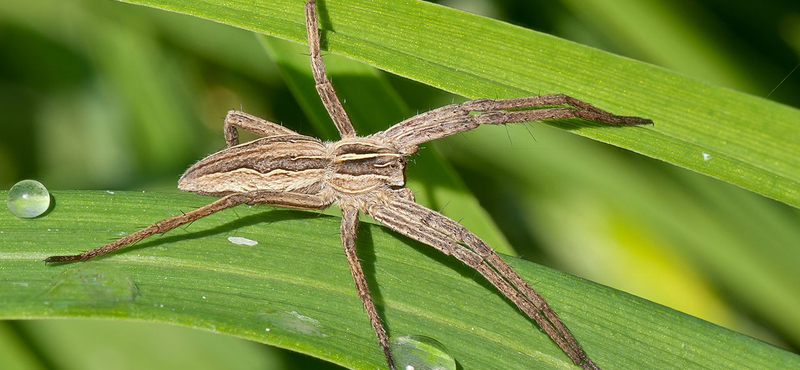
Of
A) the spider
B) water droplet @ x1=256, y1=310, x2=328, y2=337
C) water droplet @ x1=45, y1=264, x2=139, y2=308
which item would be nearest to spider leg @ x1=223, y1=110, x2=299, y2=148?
the spider

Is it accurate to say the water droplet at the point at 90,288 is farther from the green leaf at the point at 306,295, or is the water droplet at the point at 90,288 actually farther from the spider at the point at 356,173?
the spider at the point at 356,173

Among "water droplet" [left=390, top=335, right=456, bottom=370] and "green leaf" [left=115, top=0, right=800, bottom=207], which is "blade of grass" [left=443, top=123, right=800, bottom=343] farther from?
"water droplet" [left=390, top=335, right=456, bottom=370]

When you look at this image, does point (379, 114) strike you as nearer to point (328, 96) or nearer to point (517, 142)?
point (328, 96)

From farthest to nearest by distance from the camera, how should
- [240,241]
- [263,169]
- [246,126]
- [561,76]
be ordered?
[246,126] → [263,169] → [561,76] → [240,241]

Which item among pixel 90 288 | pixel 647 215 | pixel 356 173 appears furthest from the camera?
pixel 647 215

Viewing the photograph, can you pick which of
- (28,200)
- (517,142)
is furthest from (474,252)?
(28,200)

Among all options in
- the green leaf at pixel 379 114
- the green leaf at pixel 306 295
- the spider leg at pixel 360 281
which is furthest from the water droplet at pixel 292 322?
the green leaf at pixel 379 114

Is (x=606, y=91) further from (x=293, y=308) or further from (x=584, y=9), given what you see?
(x=293, y=308)

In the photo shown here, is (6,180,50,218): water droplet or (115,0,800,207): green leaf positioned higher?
(115,0,800,207): green leaf
